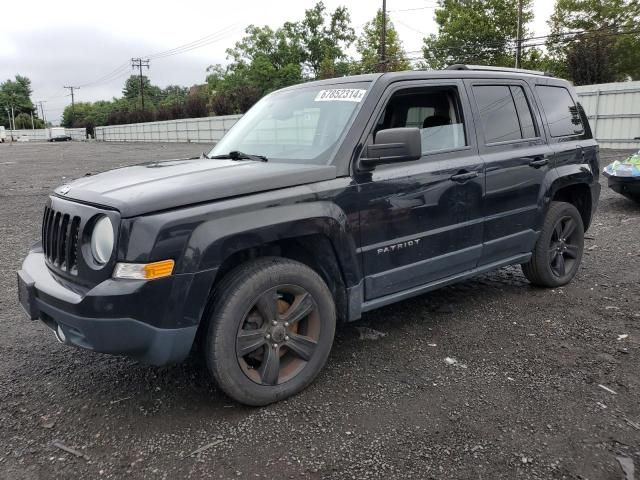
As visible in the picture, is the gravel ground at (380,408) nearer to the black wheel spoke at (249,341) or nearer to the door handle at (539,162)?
the black wheel spoke at (249,341)

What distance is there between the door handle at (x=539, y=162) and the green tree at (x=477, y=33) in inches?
2002

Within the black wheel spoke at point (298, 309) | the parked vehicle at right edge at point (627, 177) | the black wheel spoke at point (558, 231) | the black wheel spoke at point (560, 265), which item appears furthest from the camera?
the parked vehicle at right edge at point (627, 177)

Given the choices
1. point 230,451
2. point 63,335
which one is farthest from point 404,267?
point 63,335

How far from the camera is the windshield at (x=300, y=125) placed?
3424 millimetres

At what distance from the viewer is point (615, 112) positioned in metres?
19.8

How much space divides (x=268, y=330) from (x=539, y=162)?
2845mm

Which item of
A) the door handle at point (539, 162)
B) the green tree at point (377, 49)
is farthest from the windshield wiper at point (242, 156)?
the green tree at point (377, 49)

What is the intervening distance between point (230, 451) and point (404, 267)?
1643mm

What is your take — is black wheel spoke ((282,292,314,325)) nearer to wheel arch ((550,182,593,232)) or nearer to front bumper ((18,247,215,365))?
front bumper ((18,247,215,365))

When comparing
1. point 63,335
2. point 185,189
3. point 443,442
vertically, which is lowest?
point 443,442

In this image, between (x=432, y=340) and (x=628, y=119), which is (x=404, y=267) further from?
(x=628, y=119)

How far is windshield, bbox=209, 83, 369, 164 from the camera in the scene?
342 cm

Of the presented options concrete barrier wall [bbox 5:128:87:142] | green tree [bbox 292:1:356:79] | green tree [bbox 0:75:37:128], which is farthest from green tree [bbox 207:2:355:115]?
green tree [bbox 0:75:37:128]

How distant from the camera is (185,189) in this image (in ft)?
8.92
